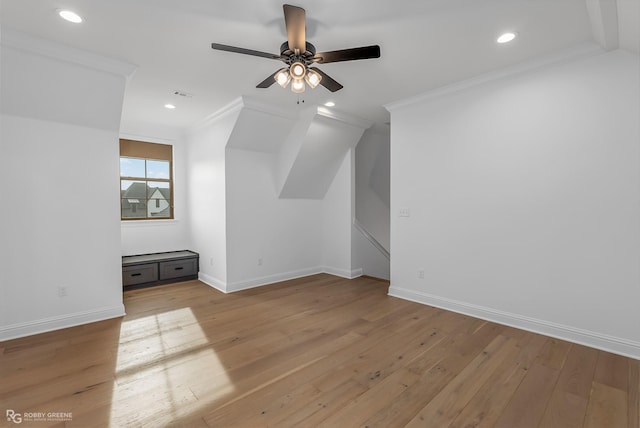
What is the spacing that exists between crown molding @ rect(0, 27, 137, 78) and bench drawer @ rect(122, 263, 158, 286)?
2.80 metres

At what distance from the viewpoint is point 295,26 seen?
200cm

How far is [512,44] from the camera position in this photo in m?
2.54

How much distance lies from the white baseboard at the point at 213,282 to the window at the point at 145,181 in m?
1.36

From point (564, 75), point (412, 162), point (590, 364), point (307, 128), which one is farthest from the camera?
point (307, 128)

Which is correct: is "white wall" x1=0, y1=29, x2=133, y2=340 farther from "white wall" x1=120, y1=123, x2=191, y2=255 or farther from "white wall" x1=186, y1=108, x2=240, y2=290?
"white wall" x1=120, y1=123, x2=191, y2=255

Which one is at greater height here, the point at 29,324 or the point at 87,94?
the point at 87,94

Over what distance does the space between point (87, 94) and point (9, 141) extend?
82 centimetres

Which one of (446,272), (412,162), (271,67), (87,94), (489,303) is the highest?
(271,67)

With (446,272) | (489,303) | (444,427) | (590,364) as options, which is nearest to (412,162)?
(446,272)

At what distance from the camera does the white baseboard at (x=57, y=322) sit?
109 inches

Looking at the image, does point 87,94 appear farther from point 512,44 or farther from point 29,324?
point 512,44

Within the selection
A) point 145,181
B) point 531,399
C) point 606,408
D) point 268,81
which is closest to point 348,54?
point 268,81

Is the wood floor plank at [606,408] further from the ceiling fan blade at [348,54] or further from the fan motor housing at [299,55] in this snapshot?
the fan motor housing at [299,55]

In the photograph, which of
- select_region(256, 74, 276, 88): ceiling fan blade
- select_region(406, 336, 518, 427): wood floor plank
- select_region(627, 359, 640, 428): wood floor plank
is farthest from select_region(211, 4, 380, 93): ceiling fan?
select_region(627, 359, 640, 428): wood floor plank
